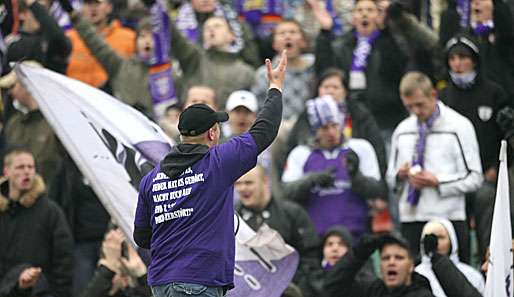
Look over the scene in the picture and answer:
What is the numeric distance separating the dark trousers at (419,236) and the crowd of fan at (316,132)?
2 centimetres

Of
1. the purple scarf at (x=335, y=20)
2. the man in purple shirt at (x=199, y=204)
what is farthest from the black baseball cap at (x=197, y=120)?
the purple scarf at (x=335, y=20)

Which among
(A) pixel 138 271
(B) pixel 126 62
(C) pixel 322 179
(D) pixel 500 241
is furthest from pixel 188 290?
(B) pixel 126 62

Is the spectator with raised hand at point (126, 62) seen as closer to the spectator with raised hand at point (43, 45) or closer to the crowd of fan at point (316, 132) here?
the crowd of fan at point (316, 132)

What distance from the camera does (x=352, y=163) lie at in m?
14.0

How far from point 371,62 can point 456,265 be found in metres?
3.75

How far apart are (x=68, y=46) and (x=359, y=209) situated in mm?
3796

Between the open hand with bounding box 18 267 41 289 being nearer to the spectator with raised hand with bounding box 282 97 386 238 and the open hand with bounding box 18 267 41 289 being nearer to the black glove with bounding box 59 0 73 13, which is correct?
the spectator with raised hand with bounding box 282 97 386 238

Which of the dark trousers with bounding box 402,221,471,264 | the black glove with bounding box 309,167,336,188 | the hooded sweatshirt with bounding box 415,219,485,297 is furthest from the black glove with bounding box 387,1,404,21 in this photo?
the hooded sweatshirt with bounding box 415,219,485,297

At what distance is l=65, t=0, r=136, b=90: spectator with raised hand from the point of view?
671 inches

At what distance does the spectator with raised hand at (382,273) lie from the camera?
12.2 meters

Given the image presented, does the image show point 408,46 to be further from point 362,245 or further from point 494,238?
point 494,238

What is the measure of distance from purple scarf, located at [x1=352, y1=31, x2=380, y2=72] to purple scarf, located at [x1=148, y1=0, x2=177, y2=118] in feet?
6.27

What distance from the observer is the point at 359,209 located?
1422 centimetres

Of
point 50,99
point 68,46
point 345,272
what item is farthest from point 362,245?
point 68,46
